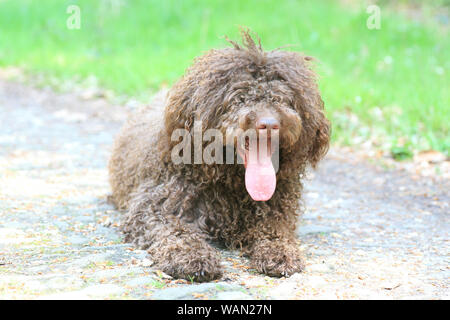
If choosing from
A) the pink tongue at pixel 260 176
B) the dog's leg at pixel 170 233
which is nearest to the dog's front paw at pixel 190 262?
the dog's leg at pixel 170 233

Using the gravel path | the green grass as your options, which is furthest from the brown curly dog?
the green grass

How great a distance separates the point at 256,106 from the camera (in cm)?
412

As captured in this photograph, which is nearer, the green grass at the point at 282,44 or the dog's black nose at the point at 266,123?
the dog's black nose at the point at 266,123

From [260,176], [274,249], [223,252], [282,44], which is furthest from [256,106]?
[282,44]

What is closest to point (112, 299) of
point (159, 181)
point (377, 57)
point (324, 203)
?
point (159, 181)

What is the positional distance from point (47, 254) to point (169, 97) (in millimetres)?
1449

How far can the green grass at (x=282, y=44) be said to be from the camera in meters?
8.77

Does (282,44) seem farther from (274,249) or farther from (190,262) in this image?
(190,262)

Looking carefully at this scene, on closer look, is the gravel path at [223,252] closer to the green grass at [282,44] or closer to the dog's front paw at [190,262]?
the dog's front paw at [190,262]

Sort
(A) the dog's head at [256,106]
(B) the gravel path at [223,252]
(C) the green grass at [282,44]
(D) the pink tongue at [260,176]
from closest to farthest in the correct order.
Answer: (B) the gravel path at [223,252] → (A) the dog's head at [256,106] → (D) the pink tongue at [260,176] → (C) the green grass at [282,44]

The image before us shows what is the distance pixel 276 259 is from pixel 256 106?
41.7 inches

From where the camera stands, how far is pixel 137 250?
178 inches

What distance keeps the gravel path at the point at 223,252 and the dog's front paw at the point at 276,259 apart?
7cm

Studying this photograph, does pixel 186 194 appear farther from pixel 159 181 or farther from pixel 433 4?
pixel 433 4
